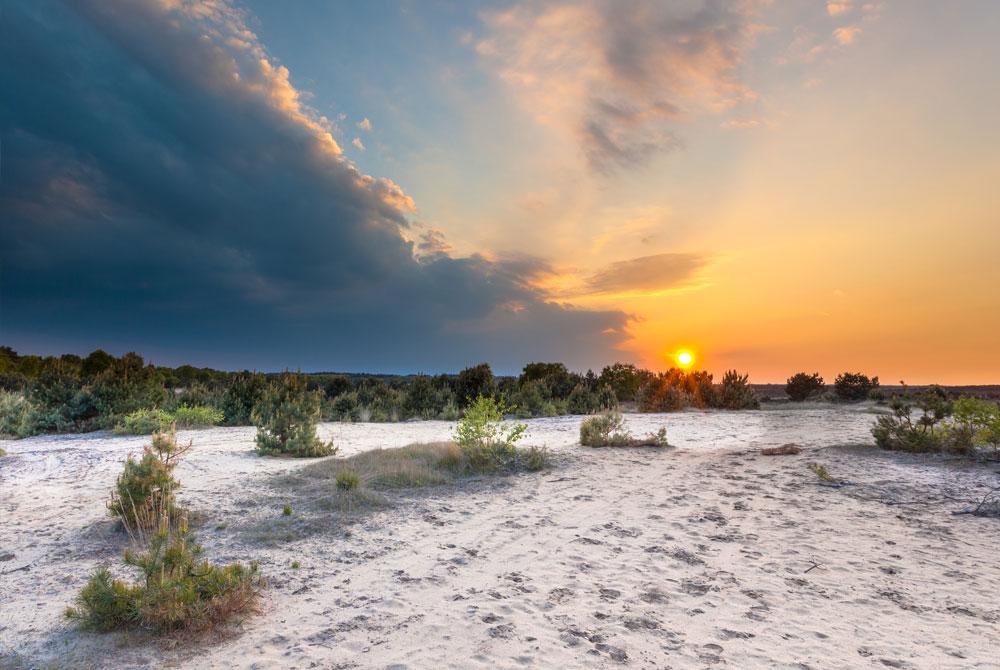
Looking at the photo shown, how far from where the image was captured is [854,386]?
33.3 m

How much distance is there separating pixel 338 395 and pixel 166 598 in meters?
21.1

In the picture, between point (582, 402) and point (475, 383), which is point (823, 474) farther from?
point (475, 383)

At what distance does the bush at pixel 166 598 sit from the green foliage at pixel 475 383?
19111 millimetres

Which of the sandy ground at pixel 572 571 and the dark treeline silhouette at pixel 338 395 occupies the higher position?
the dark treeline silhouette at pixel 338 395

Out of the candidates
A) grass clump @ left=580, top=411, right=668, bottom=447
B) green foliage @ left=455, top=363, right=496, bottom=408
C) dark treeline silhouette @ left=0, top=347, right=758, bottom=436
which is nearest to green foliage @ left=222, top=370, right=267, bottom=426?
dark treeline silhouette @ left=0, top=347, right=758, bottom=436

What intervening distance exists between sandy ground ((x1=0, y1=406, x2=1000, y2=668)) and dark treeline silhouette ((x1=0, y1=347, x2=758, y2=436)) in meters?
5.42

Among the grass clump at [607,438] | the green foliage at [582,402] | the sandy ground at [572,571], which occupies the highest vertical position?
the green foliage at [582,402]

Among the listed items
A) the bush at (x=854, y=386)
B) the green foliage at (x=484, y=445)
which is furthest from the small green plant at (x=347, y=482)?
the bush at (x=854, y=386)

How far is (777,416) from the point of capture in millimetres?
19266

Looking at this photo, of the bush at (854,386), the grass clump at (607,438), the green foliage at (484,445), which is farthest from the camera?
the bush at (854,386)

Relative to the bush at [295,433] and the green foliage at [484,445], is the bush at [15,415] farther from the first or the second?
the green foliage at [484,445]

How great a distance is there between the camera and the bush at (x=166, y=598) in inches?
150

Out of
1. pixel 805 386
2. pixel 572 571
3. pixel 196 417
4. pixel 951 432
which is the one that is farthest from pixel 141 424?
pixel 805 386

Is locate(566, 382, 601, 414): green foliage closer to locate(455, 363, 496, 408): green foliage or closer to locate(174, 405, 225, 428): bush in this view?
locate(455, 363, 496, 408): green foliage
